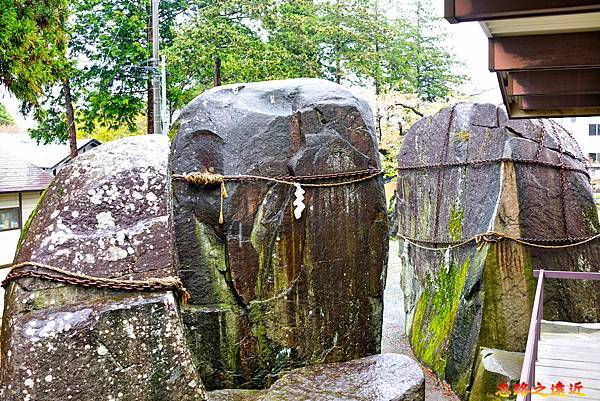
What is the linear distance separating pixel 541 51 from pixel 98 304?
2.85 metres

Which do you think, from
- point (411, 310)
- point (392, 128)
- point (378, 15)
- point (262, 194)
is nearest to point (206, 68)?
point (392, 128)

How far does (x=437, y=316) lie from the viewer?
7.72m

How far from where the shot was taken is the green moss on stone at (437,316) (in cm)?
710

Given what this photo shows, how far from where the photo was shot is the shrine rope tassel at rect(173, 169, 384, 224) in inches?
202

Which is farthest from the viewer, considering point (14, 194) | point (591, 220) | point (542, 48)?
point (14, 194)

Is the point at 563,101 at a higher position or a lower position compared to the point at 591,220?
higher

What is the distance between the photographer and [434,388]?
694 cm

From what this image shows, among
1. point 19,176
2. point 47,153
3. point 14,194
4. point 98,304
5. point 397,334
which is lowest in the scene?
point 397,334

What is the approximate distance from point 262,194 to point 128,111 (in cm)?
1364

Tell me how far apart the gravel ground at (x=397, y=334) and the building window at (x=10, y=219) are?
11.4 m

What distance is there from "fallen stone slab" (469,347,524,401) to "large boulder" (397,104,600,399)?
0.39m

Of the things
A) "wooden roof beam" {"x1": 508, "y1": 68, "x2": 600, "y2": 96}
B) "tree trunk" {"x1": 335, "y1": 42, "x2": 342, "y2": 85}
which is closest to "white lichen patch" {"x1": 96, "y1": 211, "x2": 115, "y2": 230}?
"wooden roof beam" {"x1": 508, "y1": 68, "x2": 600, "y2": 96}

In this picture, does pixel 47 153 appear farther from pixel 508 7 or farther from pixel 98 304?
pixel 508 7

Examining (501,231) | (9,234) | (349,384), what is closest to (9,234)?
(9,234)
